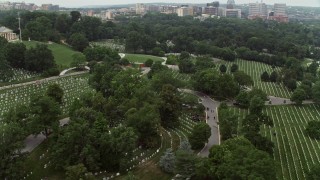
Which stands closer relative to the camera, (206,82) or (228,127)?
(228,127)

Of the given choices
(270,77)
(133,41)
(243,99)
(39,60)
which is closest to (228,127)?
(243,99)

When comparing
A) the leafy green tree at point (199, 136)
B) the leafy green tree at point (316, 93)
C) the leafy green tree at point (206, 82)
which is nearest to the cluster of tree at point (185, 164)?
the leafy green tree at point (199, 136)

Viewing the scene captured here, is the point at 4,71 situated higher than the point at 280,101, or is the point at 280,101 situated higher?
the point at 4,71

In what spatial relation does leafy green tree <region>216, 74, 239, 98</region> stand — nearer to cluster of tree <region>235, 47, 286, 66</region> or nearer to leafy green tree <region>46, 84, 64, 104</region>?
leafy green tree <region>46, 84, 64, 104</region>

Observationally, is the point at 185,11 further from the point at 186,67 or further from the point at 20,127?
the point at 20,127

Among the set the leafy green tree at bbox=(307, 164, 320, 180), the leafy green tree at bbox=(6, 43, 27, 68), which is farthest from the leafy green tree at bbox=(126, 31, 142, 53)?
the leafy green tree at bbox=(307, 164, 320, 180)

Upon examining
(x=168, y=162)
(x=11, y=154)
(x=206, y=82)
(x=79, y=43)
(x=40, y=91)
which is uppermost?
(x=79, y=43)

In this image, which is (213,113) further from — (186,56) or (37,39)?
(37,39)
